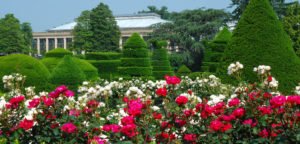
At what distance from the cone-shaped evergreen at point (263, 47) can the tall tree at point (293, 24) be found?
87.1 ft

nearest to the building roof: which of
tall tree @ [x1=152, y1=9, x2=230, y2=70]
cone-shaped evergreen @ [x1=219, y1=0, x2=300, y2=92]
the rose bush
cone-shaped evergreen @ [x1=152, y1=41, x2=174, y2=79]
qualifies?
tall tree @ [x1=152, y1=9, x2=230, y2=70]

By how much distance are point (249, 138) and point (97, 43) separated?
56259 mm

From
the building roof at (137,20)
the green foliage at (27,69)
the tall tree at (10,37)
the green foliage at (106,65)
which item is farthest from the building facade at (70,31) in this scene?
the green foliage at (27,69)

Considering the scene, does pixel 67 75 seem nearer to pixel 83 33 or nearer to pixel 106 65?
pixel 106 65

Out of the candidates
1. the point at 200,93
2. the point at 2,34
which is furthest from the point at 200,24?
the point at 200,93

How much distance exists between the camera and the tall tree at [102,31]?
61.1 metres

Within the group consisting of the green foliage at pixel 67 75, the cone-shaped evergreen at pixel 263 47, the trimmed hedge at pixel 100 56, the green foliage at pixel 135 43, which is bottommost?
the trimmed hedge at pixel 100 56

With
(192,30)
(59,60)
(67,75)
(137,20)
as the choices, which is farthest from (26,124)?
(137,20)

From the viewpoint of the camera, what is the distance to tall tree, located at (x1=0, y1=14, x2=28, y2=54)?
2677 inches

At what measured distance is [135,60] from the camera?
27391 mm

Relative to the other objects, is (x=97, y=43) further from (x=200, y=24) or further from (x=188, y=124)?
(x=188, y=124)

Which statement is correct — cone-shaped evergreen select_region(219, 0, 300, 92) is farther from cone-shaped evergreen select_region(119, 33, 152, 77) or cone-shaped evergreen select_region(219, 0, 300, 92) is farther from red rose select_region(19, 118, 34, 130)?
cone-shaped evergreen select_region(119, 33, 152, 77)

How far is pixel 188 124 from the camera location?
566 cm

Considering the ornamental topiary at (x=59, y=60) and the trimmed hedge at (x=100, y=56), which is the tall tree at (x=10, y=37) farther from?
the ornamental topiary at (x=59, y=60)
